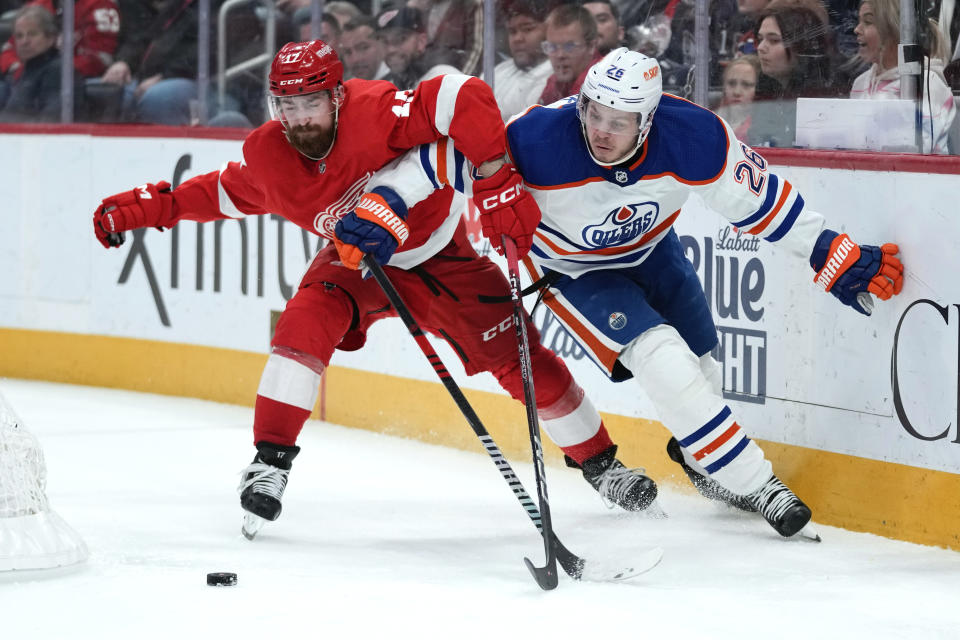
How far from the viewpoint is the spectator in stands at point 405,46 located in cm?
505

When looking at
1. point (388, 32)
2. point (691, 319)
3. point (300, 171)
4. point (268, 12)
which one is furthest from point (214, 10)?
point (691, 319)

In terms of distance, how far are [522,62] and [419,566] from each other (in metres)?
2.05

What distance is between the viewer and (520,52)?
4727mm

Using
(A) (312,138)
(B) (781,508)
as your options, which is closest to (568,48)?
(A) (312,138)

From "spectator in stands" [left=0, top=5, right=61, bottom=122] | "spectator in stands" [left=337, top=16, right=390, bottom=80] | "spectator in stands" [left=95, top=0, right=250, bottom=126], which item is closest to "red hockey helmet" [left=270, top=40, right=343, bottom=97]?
"spectator in stands" [left=337, top=16, right=390, bottom=80]

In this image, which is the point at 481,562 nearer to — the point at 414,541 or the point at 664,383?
the point at 414,541

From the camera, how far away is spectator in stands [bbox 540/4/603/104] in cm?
448

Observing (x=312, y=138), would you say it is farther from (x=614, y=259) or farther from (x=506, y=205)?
(x=614, y=259)

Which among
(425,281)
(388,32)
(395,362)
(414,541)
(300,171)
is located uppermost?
(388,32)

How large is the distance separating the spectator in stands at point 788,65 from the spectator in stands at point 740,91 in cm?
2

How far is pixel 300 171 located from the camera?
11.6ft

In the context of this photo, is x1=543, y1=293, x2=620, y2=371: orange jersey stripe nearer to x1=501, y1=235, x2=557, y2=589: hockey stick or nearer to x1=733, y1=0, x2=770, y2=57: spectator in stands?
x1=501, y1=235, x2=557, y2=589: hockey stick

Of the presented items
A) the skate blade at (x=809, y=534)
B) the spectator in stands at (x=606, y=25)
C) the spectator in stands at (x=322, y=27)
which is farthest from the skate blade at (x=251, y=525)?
the spectator in stands at (x=322, y=27)

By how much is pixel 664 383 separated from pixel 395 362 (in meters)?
1.95
